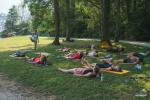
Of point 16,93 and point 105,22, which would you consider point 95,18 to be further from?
point 16,93

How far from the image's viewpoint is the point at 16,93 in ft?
47.1

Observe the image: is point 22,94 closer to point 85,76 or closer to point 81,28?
point 85,76

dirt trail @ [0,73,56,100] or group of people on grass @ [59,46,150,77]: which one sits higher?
group of people on grass @ [59,46,150,77]

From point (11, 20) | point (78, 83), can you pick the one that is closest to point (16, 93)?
point (78, 83)

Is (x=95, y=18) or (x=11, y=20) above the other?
(x=95, y=18)

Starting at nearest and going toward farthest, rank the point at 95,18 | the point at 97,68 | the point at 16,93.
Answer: the point at 16,93, the point at 97,68, the point at 95,18

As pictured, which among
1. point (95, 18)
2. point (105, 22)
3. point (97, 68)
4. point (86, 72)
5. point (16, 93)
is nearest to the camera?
point (16, 93)

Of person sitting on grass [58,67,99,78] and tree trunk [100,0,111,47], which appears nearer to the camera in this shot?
person sitting on grass [58,67,99,78]

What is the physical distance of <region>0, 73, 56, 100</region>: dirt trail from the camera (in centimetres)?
1341

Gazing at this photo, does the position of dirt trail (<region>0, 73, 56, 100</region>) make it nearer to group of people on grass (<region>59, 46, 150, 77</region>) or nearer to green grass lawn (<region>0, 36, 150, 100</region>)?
green grass lawn (<region>0, 36, 150, 100</region>)

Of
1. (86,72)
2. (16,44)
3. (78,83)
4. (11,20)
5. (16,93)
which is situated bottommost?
(16,44)

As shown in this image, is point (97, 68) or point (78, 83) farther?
point (97, 68)

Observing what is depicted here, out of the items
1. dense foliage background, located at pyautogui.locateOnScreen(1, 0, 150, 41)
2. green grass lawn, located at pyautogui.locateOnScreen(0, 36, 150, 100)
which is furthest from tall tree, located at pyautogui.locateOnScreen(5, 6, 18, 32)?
green grass lawn, located at pyautogui.locateOnScreen(0, 36, 150, 100)

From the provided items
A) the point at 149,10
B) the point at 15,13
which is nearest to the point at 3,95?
the point at 149,10
